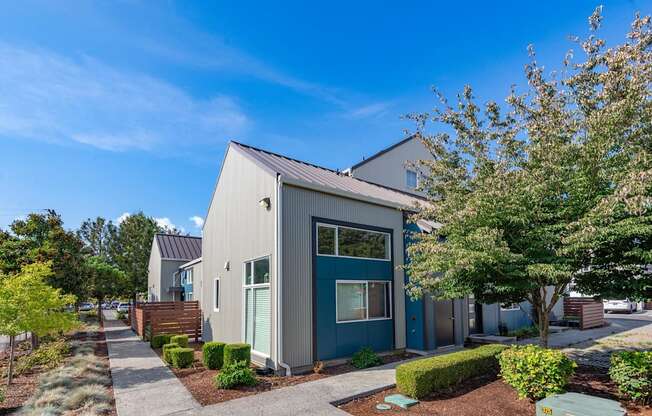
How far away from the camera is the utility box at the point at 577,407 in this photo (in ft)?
17.2

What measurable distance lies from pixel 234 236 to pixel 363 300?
16.6 feet

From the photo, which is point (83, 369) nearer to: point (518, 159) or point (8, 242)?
point (8, 242)

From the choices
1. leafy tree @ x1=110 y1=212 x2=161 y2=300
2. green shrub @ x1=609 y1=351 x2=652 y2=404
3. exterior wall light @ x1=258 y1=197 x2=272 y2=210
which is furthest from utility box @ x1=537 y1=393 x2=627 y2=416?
leafy tree @ x1=110 y1=212 x2=161 y2=300

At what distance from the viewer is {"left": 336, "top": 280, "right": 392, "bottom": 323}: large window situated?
426 inches

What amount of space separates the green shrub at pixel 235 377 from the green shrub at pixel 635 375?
283 inches

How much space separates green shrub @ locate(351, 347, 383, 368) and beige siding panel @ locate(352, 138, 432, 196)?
826cm

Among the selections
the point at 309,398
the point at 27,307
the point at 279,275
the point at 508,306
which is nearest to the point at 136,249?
the point at 27,307

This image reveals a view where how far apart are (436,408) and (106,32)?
11293mm

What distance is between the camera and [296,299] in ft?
32.0

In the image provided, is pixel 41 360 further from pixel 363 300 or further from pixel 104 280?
pixel 104 280

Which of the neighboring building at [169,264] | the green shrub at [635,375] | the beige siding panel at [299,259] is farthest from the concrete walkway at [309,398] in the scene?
the neighboring building at [169,264]

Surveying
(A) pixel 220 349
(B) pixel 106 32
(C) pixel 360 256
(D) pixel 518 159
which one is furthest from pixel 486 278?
(B) pixel 106 32

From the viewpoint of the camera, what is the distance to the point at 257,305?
11.0 meters

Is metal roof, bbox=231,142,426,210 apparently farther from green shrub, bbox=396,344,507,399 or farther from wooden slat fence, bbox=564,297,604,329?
wooden slat fence, bbox=564,297,604,329
